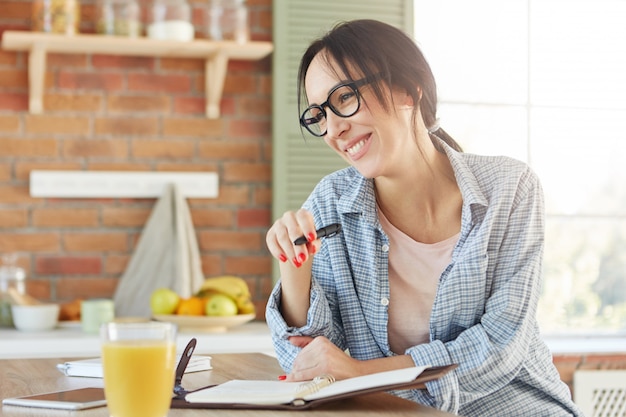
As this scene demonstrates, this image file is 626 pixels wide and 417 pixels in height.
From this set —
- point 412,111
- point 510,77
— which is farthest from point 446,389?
point 510,77

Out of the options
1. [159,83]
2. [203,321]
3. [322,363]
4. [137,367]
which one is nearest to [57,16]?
[159,83]

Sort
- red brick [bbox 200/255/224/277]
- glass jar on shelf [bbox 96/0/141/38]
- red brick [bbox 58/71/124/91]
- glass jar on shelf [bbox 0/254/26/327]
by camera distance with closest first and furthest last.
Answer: glass jar on shelf [bbox 0/254/26/327], glass jar on shelf [bbox 96/0/141/38], red brick [bbox 58/71/124/91], red brick [bbox 200/255/224/277]

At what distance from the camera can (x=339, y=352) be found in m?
1.44

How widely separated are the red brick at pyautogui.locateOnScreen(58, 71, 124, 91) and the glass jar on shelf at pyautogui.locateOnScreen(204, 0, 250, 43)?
37cm

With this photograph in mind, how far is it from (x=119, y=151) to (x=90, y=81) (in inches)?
10.5

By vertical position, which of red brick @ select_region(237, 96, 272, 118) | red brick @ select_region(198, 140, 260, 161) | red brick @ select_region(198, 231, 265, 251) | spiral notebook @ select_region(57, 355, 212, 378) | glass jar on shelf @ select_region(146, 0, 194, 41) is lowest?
spiral notebook @ select_region(57, 355, 212, 378)

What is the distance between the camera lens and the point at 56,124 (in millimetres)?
3230

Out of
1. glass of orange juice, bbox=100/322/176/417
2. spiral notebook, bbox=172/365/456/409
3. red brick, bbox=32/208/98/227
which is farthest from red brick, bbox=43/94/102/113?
glass of orange juice, bbox=100/322/176/417

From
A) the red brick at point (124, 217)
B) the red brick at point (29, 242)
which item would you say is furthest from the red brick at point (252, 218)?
the red brick at point (29, 242)

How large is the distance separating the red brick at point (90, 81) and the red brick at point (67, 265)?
0.61m

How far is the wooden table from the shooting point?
118 centimetres

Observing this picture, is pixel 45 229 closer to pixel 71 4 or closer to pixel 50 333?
pixel 50 333

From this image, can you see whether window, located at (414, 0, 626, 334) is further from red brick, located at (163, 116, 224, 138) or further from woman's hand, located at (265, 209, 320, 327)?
woman's hand, located at (265, 209, 320, 327)

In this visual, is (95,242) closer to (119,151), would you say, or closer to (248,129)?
(119,151)
